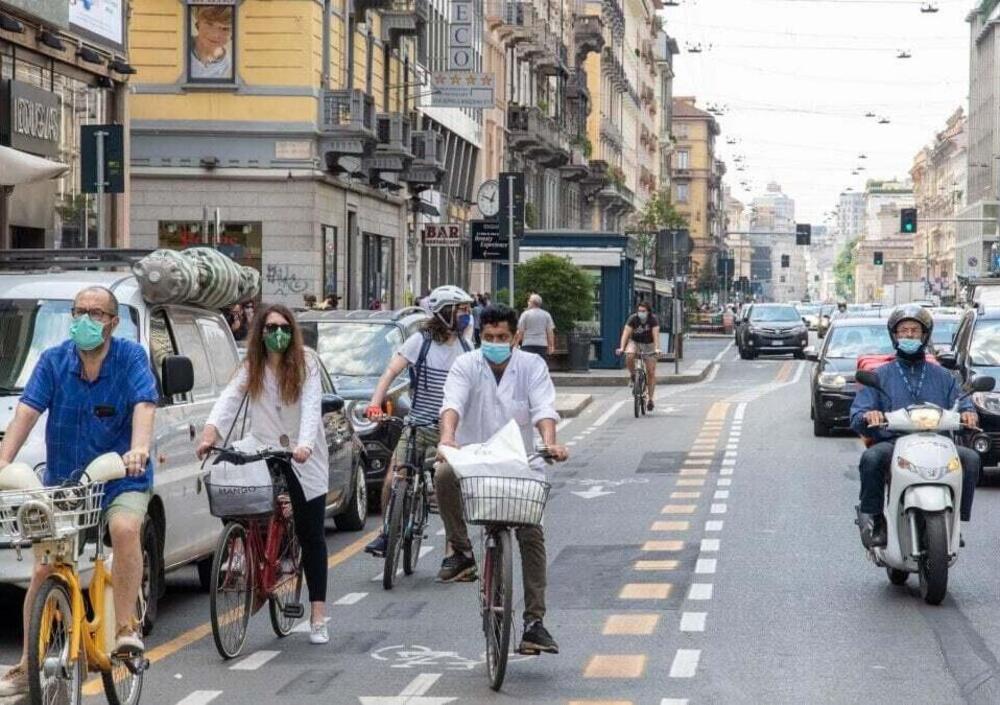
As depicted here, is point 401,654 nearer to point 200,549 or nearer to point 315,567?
point 315,567

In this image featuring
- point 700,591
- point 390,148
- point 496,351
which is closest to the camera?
point 496,351

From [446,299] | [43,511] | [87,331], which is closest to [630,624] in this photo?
[446,299]

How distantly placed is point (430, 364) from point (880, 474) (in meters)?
2.92

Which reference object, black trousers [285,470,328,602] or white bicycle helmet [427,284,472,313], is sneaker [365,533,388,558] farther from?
black trousers [285,470,328,602]

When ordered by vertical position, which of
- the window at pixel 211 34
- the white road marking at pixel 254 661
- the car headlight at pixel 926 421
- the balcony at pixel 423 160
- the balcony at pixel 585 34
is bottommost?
the white road marking at pixel 254 661

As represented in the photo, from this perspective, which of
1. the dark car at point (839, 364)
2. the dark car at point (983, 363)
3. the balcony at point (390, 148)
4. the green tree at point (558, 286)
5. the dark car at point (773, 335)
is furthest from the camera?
the dark car at point (773, 335)

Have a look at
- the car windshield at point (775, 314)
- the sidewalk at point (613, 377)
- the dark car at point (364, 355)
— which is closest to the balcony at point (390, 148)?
the sidewalk at point (613, 377)

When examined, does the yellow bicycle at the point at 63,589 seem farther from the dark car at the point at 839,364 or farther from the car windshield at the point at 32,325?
the dark car at the point at 839,364

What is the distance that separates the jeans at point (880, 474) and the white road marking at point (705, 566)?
1.39m

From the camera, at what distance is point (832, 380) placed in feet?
91.7

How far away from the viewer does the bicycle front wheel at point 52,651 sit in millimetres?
7906

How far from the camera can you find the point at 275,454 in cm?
1058

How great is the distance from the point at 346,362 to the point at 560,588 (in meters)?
6.29

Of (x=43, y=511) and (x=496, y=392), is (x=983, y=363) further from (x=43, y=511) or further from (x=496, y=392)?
(x=43, y=511)
